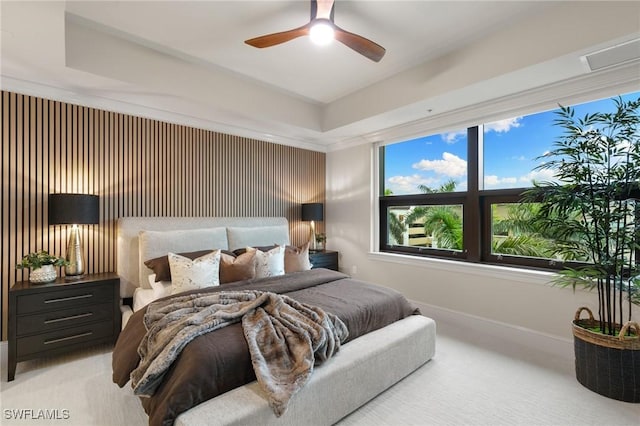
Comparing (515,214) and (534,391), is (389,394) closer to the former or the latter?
(534,391)

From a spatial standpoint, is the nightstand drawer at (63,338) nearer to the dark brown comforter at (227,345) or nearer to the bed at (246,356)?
the bed at (246,356)

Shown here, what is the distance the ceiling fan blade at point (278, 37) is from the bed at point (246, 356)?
1.98 metres

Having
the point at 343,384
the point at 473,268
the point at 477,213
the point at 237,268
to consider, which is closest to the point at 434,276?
the point at 473,268

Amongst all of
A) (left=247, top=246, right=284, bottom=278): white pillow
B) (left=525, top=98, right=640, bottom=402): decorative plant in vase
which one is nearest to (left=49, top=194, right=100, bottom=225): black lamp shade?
(left=247, top=246, right=284, bottom=278): white pillow

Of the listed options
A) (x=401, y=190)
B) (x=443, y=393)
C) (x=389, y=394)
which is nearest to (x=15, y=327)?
(x=389, y=394)

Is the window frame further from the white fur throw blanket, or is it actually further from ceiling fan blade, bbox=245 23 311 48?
ceiling fan blade, bbox=245 23 311 48

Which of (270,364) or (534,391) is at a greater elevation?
(270,364)

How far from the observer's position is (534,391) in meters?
2.20

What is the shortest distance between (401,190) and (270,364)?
130 inches

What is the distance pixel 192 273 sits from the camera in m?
2.68

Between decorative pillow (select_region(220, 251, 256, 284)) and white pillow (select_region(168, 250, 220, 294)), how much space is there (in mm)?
73

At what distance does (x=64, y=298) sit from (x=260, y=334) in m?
2.01

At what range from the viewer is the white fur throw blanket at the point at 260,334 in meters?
1.57

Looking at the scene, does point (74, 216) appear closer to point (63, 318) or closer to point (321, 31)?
point (63, 318)
